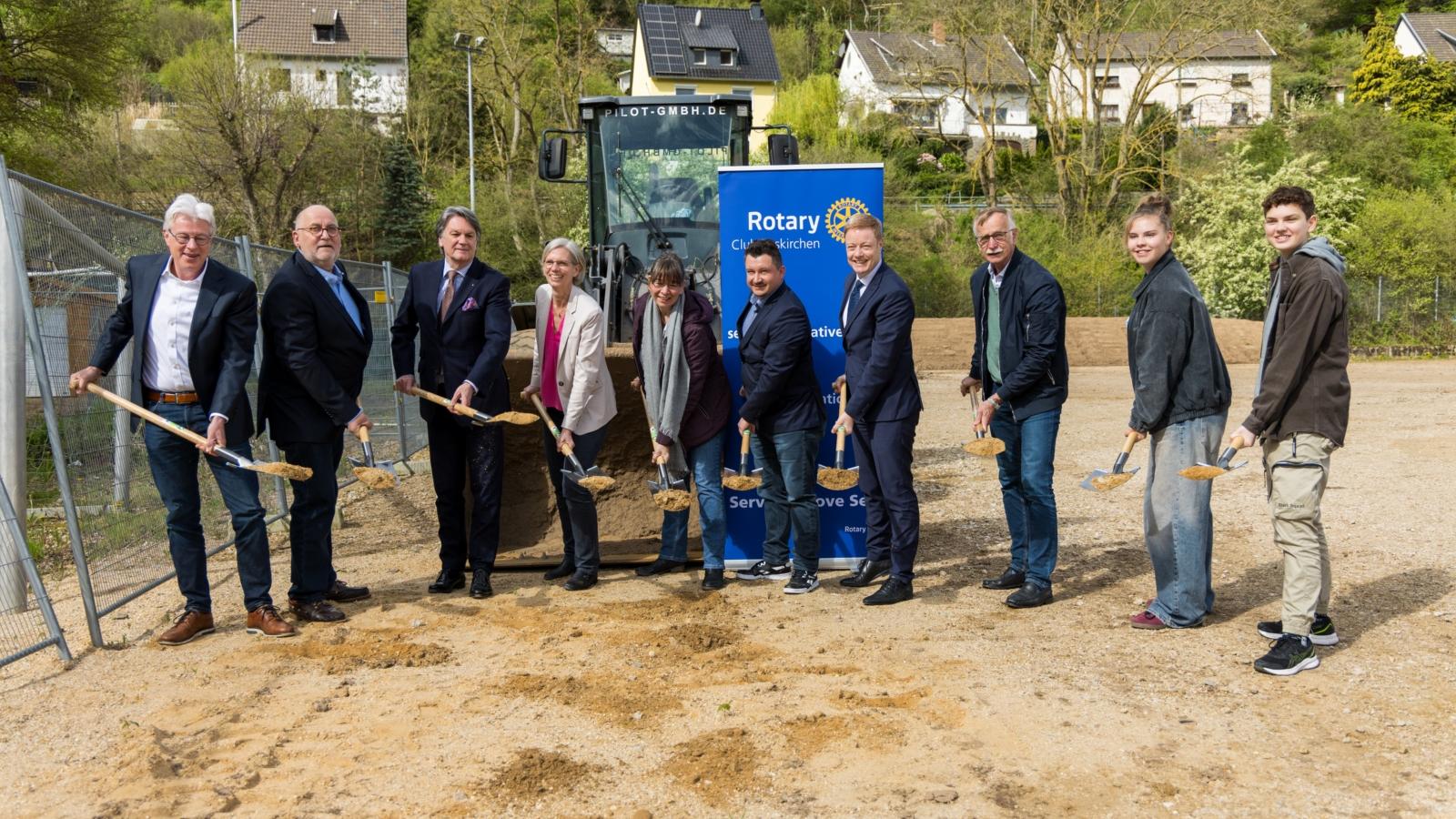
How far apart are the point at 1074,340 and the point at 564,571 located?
22.1 m

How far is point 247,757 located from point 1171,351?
421 centimetres

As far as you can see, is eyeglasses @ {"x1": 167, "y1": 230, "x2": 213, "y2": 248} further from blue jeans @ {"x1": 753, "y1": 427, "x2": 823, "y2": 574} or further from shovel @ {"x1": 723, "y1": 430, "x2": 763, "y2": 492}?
blue jeans @ {"x1": 753, "y1": 427, "x2": 823, "y2": 574}

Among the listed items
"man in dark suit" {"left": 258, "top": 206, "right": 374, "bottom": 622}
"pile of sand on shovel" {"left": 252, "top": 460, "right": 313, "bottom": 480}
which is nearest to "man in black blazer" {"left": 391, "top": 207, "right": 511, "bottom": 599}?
"man in dark suit" {"left": 258, "top": 206, "right": 374, "bottom": 622}

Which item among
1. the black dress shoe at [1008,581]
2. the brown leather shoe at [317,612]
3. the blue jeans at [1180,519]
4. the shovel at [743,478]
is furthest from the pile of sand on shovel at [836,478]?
the brown leather shoe at [317,612]

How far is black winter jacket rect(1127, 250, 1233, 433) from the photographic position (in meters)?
5.36

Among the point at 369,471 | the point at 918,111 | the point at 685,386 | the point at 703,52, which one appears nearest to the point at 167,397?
the point at 369,471

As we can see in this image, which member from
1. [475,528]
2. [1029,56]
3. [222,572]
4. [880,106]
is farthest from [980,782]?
[880,106]

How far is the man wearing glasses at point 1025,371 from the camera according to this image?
592 centimetres

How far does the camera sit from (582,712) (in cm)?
457

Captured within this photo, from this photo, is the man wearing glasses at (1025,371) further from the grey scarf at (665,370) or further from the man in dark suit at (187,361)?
the man in dark suit at (187,361)

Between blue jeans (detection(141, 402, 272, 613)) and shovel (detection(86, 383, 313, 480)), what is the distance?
0.08 metres

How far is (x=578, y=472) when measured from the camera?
634 centimetres

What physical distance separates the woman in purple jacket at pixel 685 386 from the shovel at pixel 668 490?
0.04 m

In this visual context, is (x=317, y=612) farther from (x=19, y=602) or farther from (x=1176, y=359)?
(x=1176, y=359)
